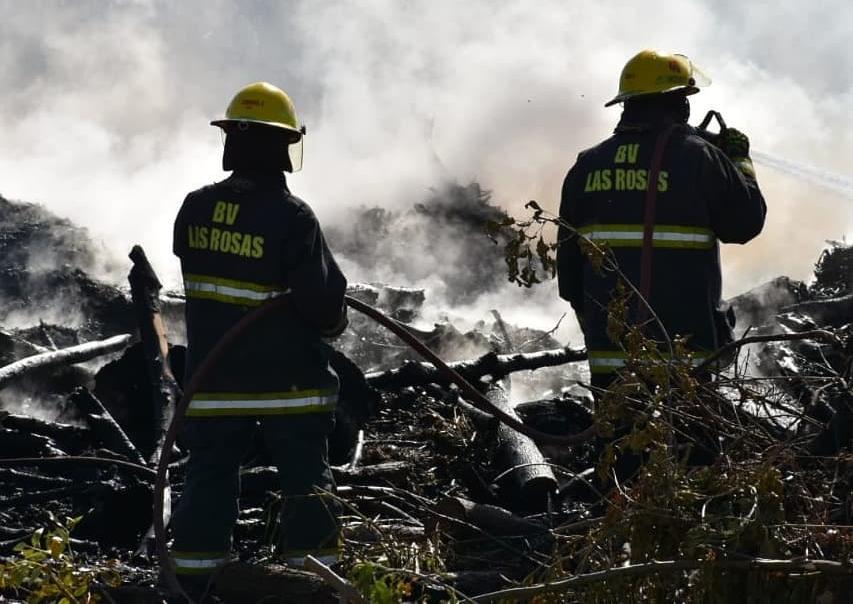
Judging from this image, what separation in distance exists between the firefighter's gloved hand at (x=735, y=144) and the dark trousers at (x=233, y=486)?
6.81 feet

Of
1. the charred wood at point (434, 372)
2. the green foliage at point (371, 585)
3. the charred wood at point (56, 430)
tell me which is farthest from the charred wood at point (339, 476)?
the green foliage at point (371, 585)

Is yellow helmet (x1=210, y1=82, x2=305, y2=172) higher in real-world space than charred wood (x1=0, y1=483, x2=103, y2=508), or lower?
higher

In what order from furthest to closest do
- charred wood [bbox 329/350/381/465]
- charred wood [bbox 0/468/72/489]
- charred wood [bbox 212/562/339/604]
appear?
1. charred wood [bbox 329/350/381/465]
2. charred wood [bbox 0/468/72/489]
3. charred wood [bbox 212/562/339/604]

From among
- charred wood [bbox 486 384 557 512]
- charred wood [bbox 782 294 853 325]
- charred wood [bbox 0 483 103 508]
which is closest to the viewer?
charred wood [bbox 486 384 557 512]

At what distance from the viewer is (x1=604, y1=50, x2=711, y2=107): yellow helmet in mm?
5746

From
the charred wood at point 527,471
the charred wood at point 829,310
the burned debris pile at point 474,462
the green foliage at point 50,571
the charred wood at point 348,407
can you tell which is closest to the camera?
the burned debris pile at point 474,462

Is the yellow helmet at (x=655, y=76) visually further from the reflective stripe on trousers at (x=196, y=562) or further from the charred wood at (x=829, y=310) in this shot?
the charred wood at (x=829, y=310)

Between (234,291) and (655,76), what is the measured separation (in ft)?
6.48

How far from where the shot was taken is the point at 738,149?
230 inches

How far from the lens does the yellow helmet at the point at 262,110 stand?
18.2 feet

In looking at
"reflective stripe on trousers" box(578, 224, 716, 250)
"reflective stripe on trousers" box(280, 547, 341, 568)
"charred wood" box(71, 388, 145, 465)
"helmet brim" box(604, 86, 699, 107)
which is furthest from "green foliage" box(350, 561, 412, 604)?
"charred wood" box(71, 388, 145, 465)

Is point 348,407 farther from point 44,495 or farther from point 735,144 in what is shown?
point 735,144

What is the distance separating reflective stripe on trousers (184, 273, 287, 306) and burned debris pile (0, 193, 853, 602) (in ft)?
3.12

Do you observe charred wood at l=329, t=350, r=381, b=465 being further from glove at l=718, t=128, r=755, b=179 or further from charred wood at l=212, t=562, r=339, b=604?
glove at l=718, t=128, r=755, b=179
